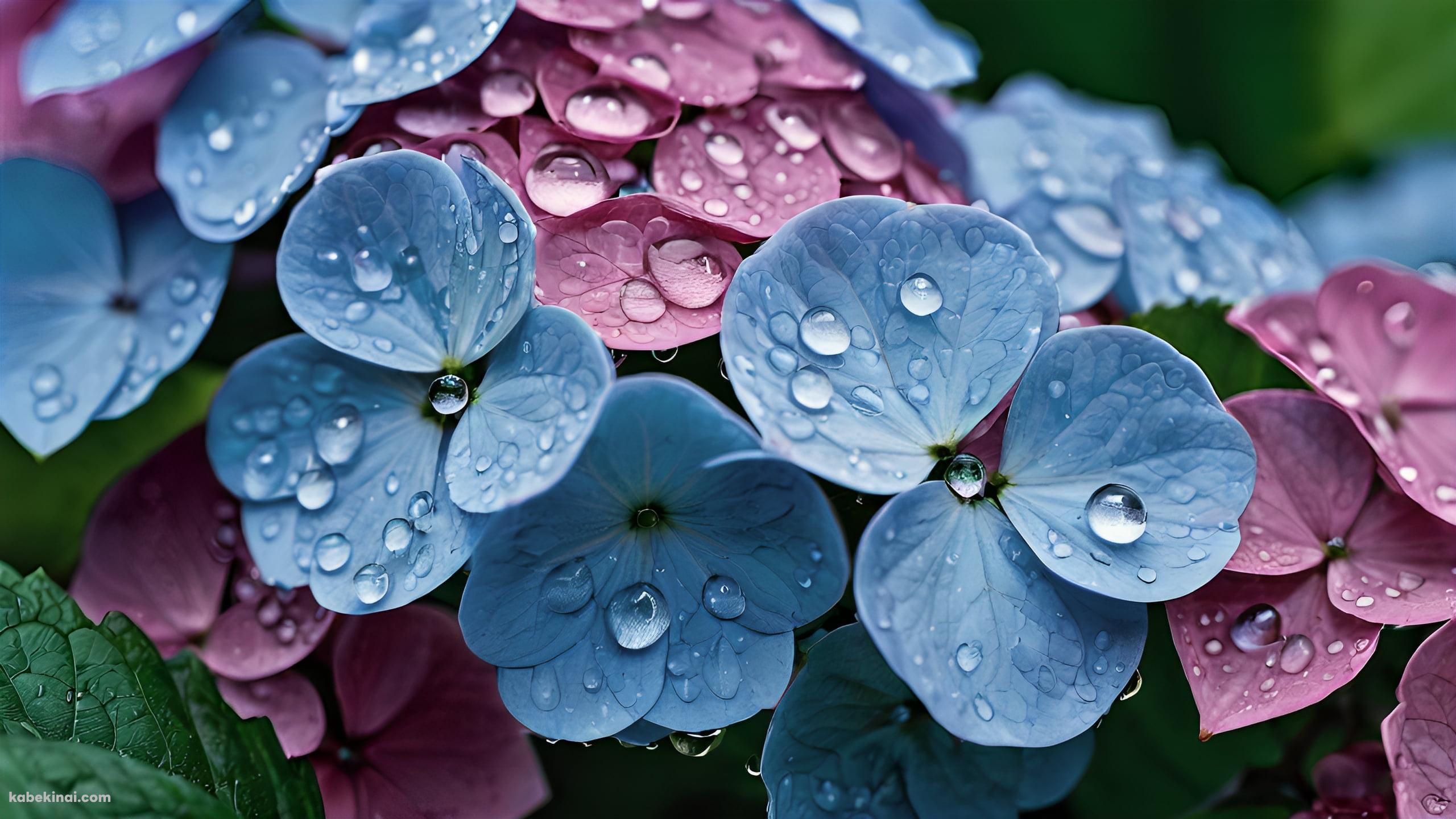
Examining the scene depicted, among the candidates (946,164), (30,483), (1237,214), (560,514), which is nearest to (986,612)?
(560,514)

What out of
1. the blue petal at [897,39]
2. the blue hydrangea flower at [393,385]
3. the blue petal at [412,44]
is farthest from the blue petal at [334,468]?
the blue petal at [897,39]

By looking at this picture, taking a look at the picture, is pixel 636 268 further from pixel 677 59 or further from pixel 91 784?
pixel 91 784

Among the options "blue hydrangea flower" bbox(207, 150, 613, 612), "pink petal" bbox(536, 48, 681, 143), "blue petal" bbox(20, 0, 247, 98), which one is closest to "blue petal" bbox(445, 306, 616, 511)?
"blue hydrangea flower" bbox(207, 150, 613, 612)

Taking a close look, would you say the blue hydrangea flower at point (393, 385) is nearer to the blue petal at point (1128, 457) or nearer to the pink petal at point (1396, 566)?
the blue petal at point (1128, 457)

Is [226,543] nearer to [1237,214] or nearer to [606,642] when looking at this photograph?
[606,642]

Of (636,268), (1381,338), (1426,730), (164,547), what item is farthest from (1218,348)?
(164,547)
